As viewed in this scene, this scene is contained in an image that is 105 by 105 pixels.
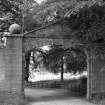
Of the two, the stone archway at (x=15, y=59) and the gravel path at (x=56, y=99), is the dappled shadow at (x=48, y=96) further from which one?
the stone archway at (x=15, y=59)

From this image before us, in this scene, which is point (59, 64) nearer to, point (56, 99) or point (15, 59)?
point (56, 99)

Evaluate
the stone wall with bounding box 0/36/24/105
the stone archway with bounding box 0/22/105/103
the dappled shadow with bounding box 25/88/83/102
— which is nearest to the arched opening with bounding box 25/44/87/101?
the dappled shadow with bounding box 25/88/83/102

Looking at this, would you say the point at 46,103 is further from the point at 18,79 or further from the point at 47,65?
the point at 47,65

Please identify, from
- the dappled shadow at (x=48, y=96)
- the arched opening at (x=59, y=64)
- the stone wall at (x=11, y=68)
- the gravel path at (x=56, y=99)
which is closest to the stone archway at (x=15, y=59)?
the stone wall at (x=11, y=68)

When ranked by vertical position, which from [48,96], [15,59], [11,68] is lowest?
[48,96]

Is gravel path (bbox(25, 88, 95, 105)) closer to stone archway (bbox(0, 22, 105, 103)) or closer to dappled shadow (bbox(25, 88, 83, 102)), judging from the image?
dappled shadow (bbox(25, 88, 83, 102))

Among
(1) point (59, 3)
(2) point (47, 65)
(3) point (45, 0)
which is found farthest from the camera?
(2) point (47, 65)

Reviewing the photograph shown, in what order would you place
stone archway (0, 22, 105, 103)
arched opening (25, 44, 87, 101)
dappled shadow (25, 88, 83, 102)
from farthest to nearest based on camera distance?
arched opening (25, 44, 87, 101) < dappled shadow (25, 88, 83, 102) < stone archway (0, 22, 105, 103)

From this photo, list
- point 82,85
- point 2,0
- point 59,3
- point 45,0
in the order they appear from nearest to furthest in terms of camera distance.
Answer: point 59,3
point 45,0
point 2,0
point 82,85

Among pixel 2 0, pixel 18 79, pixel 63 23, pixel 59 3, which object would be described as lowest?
pixel 18 79

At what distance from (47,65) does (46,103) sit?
9774 millimetres

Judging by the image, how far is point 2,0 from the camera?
1424 centimetres

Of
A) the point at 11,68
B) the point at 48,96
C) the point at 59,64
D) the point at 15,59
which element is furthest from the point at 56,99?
the point at 59,64

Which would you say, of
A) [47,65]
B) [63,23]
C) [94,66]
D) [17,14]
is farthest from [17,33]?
[47,65]
